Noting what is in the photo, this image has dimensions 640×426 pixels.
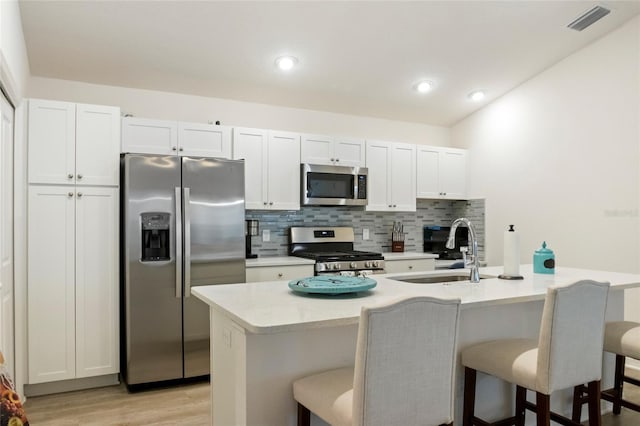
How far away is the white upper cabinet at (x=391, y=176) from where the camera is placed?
4961 mm

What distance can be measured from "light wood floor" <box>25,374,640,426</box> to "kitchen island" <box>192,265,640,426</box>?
0.61 metres

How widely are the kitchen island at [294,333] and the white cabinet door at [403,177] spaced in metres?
2.52

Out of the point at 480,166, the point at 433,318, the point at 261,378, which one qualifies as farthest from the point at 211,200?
the point at 480,166

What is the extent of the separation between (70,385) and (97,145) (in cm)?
180

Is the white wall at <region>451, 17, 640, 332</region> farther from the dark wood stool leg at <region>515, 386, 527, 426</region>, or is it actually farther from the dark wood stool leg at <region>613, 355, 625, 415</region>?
the dark wood stool leg at <region>515, 386, 527, 426</region>

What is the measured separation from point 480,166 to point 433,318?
4.21m

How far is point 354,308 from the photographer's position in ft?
6.17

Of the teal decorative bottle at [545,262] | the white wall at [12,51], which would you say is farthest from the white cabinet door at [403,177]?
the white wall at [12,51]

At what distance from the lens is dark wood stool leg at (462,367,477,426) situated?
2.26 meters

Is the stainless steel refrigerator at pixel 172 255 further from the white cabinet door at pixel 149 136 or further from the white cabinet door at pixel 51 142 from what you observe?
the white cabinet door at pixel 51 142

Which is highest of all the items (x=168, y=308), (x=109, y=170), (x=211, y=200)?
(x=109, y=170)

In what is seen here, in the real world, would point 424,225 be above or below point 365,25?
below

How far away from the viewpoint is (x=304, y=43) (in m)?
3.71

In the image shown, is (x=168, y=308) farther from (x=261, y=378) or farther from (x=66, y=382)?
(x=261, y=378)
